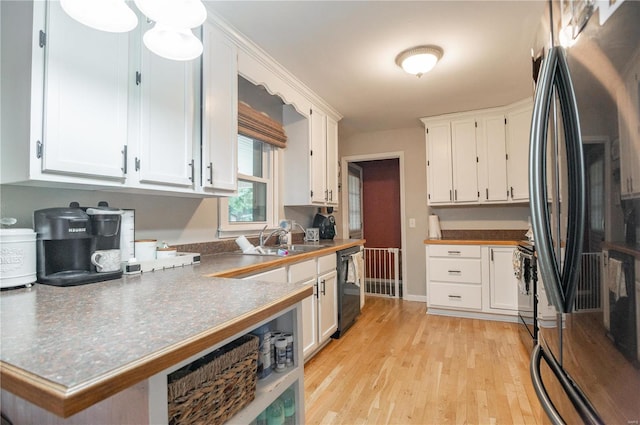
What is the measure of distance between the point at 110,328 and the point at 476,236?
13.1 ft

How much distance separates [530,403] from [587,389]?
1.52 metres

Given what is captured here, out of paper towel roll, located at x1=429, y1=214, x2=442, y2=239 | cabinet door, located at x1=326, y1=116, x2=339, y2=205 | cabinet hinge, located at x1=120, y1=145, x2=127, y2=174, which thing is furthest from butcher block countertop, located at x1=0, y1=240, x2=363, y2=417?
paper towel roll, located at x1=429, y1=214, x2=442, y2=239

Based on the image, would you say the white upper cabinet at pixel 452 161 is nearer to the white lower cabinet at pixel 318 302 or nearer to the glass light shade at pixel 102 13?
the white lower cabinet at pixel 318 302

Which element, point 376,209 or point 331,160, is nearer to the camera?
point 331,160

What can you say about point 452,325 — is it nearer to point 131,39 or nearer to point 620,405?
point 620,405

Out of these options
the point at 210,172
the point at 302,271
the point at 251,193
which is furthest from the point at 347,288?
the point at 210,172

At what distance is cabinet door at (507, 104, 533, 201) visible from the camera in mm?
3322

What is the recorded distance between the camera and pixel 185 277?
1.34 meters

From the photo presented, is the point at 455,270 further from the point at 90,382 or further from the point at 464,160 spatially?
the point at 90,382

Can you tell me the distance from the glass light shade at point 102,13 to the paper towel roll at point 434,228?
3563 millimetres

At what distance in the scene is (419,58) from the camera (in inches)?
90.0

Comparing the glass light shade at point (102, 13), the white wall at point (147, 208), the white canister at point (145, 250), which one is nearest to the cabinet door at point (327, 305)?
the white wall at point (147, 208)

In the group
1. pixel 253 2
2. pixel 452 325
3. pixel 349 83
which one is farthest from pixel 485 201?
pixel 253 2

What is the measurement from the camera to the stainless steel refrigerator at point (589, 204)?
54cm
